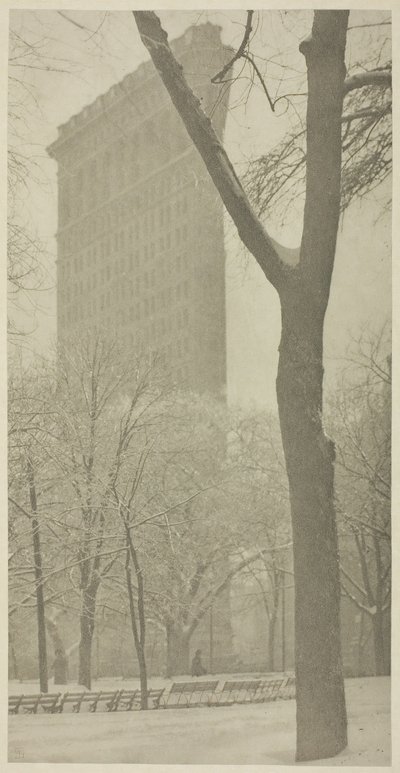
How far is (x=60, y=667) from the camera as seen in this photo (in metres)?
3.81

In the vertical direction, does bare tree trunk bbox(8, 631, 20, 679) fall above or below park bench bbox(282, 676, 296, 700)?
above

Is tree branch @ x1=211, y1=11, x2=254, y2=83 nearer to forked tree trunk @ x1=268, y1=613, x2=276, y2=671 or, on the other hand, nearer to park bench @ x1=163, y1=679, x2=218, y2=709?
forked tree trunk @ x1=268, y1=613, x2=276, y2=671

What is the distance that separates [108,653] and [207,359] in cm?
→ 138

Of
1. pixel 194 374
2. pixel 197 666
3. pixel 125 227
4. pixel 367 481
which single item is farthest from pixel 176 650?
pixel 125 227

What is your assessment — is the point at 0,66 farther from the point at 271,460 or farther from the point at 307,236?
the point at 271,460

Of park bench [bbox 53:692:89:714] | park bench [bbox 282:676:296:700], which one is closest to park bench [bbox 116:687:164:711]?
park bench [bbox 53:692:89:714]

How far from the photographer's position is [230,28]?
3.99 m

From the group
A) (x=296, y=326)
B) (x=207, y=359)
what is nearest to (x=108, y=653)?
(x=207, y=359)

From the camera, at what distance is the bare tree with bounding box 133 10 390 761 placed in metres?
3.66

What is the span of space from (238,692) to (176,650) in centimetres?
33

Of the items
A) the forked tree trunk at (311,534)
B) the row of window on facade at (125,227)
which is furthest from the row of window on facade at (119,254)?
the forked tree trunk at (311,534)

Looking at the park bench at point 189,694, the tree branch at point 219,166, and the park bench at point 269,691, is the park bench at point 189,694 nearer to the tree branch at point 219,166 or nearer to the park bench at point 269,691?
the park bench at point 269,691

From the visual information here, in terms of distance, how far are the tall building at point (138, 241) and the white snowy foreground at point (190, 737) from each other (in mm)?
1468

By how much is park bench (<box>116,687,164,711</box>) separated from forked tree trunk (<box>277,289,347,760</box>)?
2.07 feet
